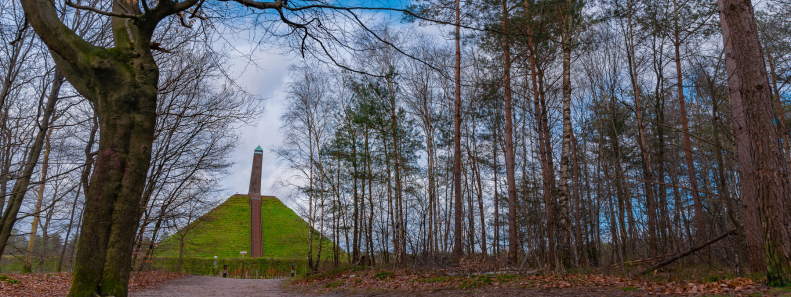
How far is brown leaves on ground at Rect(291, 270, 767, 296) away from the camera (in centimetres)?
490

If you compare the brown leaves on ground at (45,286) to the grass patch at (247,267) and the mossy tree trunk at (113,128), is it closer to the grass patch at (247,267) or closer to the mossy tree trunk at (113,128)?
the mossy tree trunk at (113,128)

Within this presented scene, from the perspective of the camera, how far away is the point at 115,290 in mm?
3535

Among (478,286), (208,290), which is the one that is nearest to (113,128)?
(478,286)

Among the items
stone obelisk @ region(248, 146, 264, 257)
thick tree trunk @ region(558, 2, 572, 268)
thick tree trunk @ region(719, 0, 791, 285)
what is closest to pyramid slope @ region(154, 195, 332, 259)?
stone obelisk @ region(248, 146, 264, 257)

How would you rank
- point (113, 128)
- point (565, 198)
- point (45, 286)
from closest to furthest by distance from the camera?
point (113, 128) → point (565, 198) → point (45, 286)

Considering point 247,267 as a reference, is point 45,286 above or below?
above

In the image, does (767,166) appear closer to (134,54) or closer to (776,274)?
(776,274)

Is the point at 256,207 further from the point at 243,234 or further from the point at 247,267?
the point at 247,267

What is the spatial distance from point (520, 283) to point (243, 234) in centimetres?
3120

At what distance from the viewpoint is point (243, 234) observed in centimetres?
3447

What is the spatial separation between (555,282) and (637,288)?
1426 millimetres

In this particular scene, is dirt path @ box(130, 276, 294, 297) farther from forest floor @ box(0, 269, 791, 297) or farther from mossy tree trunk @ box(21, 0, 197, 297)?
mossy tree trunk @ box(21, 0, 197, 297)

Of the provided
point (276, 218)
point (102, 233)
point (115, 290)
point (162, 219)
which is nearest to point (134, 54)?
point (102, 233)

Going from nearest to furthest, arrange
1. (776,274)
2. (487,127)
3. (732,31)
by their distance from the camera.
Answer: (776,274), (732,31), (487,127)
